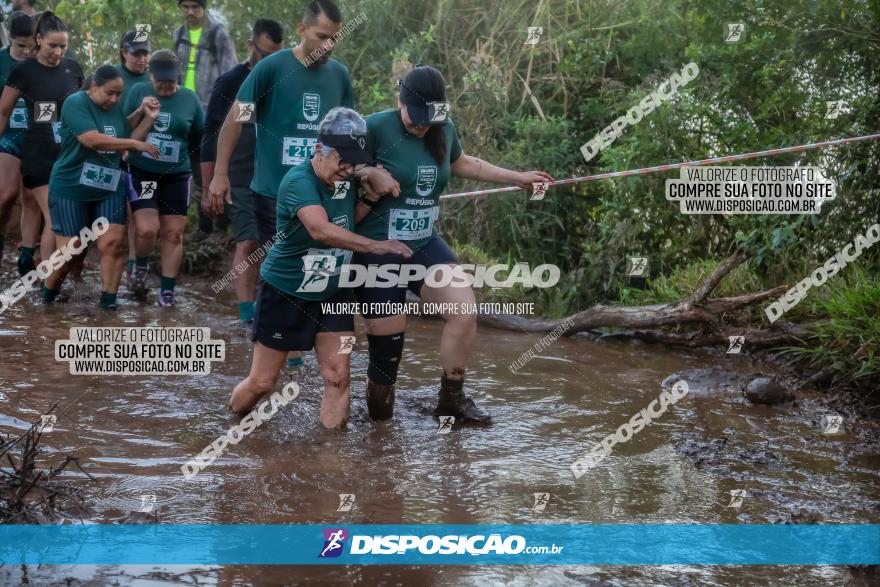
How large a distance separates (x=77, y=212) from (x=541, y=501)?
17.6 ft

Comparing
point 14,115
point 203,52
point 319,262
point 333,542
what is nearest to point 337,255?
point 319,262

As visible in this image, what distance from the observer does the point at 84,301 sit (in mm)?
9203

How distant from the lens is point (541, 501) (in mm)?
4891

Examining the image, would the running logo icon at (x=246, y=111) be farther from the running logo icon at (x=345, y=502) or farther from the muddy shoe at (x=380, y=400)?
the running logo icon at (x=345, y=502)

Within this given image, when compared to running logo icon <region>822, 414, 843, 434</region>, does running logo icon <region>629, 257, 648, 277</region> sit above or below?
above

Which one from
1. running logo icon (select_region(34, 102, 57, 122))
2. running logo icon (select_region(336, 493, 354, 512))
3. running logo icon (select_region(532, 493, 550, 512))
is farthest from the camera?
running logo icon (select_region(34, 102, 57, 122))

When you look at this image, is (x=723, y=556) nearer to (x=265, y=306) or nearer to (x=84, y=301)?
(x=265, y=306)

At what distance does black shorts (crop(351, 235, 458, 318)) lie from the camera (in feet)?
18.8

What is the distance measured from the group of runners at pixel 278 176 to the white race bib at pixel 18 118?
0.02m

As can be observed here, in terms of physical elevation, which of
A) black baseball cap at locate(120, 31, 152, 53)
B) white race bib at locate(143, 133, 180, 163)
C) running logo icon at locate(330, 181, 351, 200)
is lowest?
running logo icon at locate(330, 181, 351, 200)

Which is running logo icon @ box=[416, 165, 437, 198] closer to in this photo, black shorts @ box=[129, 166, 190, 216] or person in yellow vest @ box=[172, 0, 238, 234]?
black shorts @ box=[129, 166, 190, 216]

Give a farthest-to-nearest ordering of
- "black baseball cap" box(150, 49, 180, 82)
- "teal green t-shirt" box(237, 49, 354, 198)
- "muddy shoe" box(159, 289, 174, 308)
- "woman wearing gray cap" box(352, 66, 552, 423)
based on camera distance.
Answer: "muddy shoe" box(159, 289, 174, 308) < "black baseball cap" box(150, 49, 180, 82) < "teal green t-shirt" box(237, 49, 354, 198) < "woman wearing gray cap" box(352, 66, 552, 423)

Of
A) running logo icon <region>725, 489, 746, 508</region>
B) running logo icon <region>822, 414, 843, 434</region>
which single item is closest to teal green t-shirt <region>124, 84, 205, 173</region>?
running logo icon <region>822, 414, 843, 434</region>

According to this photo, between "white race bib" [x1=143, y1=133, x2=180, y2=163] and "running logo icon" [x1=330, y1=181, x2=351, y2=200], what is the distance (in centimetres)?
365
